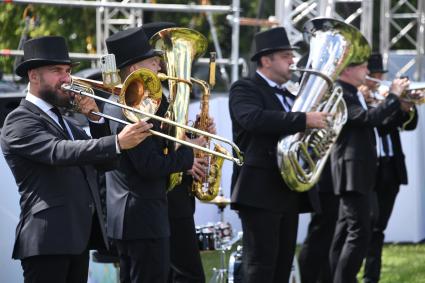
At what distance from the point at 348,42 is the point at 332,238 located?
1541 millimetres

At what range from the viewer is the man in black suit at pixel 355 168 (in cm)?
731

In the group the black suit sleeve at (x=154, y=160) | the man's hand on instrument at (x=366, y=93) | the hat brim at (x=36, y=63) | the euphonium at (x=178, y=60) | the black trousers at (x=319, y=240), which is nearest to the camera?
the hat brim at (x=36, y=63)

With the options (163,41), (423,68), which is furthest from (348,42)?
(423,68)

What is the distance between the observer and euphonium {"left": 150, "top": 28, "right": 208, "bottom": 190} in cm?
540

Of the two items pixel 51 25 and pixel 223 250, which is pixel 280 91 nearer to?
pixel 223 250

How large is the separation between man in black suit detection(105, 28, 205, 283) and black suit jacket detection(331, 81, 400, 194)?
2.25 meters

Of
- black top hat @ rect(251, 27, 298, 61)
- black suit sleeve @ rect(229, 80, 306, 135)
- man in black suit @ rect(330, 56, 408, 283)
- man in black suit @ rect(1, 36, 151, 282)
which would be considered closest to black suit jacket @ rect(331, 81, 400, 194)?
man in black suit @ rect(330, 56, 408, 283)

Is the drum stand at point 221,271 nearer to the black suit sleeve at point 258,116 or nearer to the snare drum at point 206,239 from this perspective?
the snare drum at point 206,239

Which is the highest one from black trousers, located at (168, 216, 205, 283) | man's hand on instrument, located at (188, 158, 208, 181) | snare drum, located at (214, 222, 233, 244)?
man's hand on instrument, located at (188, 158, 208, 181)

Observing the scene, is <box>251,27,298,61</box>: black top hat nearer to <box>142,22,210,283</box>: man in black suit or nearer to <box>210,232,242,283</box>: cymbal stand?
<box>142,22,210,283</box>: man in black suit

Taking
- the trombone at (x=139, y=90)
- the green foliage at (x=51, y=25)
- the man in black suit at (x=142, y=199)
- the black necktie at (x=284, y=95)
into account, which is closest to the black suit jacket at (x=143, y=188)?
the man in black suit at (x=142, y=199)

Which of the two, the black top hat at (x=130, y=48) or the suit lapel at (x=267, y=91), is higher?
the black top hat at (x=130, y=48)

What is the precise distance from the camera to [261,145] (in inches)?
247

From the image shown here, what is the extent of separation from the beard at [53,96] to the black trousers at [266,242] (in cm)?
176
